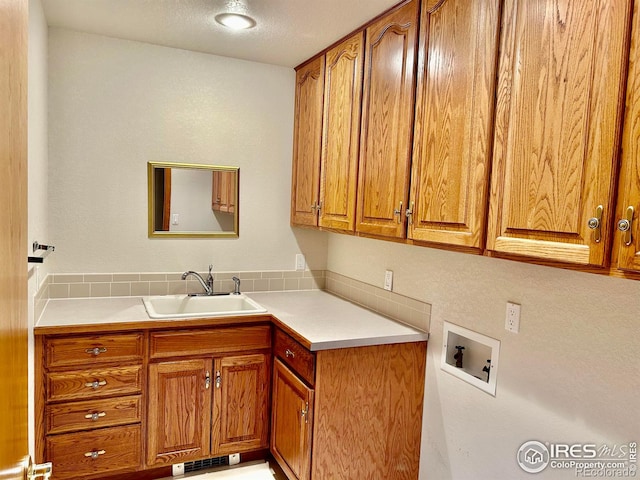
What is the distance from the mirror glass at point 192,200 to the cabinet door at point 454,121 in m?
1.47

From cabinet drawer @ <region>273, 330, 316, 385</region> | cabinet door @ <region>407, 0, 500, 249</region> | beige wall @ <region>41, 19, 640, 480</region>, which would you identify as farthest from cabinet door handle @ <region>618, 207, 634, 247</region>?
cabinet drawer @ <region>273, 330, 316, 385</region>

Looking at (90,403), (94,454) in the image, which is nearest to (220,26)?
(90,403)

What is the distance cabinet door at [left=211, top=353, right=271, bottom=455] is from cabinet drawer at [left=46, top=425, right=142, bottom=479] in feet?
1.36

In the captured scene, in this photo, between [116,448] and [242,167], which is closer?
[116,448]

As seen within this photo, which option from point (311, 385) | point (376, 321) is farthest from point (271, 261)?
point (311, 385)

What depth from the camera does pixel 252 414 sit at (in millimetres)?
2637

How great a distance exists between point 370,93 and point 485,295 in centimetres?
110

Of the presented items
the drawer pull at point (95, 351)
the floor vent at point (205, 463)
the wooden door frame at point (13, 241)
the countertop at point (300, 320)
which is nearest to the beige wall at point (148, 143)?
the countertop at point (300, 320)

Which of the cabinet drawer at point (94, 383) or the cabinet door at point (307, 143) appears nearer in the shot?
the cabinet drawer at point (94, 383)

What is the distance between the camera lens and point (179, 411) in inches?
97.8

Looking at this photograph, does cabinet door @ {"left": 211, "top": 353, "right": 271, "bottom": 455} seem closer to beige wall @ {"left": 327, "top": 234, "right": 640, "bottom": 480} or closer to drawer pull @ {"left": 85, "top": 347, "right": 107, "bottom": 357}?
drawer pull @ {"left": 85, "top": 347, "right": 107, "bottom": 357}

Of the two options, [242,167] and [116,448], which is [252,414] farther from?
[242,167]

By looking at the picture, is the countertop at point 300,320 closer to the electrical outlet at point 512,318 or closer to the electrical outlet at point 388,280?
the electrical outlet at point 388,280

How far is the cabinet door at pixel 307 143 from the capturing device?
2.84m
